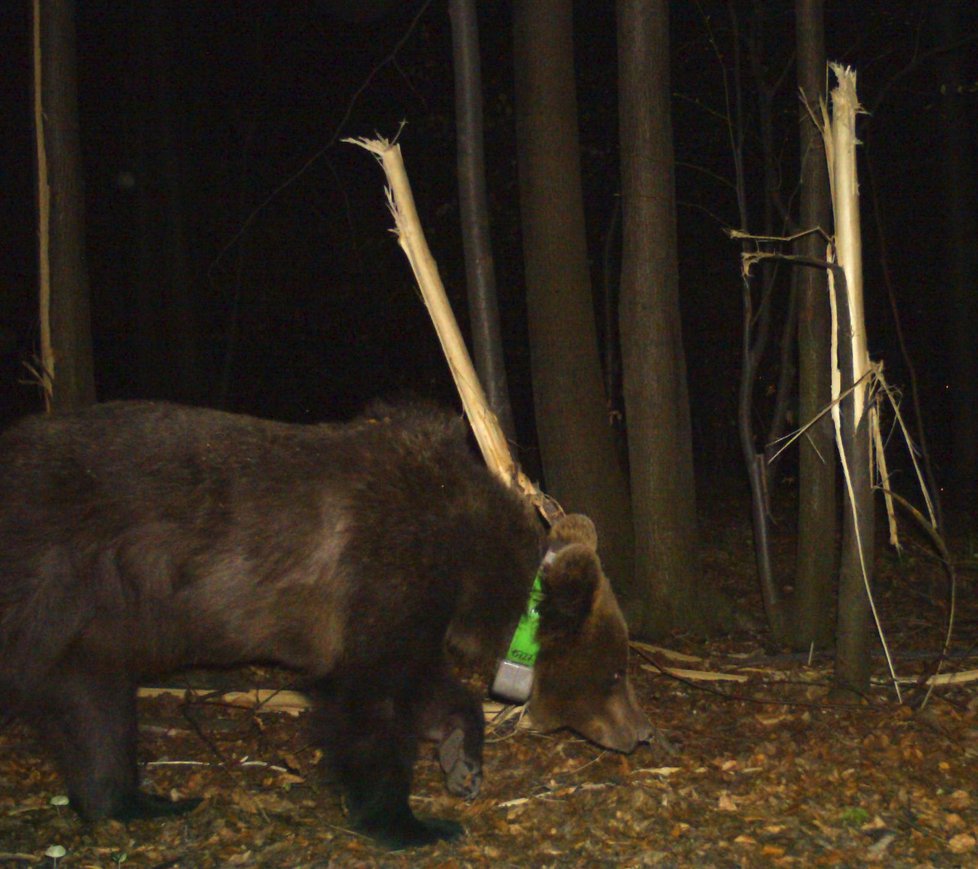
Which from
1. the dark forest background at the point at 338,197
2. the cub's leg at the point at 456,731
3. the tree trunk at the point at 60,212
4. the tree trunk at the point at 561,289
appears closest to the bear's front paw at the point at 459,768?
the cub's leg at the point at 456,731

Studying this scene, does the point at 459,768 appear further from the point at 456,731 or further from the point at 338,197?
the point at 338,197

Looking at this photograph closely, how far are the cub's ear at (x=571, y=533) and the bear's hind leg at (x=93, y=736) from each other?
7.02 ft

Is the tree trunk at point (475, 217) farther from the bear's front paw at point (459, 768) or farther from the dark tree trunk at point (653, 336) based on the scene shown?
the bear's front paw at point (459, 768)

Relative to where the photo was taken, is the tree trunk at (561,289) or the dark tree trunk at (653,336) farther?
the tree trunk at (561,289)

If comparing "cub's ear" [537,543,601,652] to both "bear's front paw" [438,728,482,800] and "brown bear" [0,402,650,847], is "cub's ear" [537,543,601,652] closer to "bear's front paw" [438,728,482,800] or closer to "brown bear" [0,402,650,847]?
"brown bear" [0,402,650,847]

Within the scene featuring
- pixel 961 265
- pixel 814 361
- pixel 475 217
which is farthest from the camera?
pixel 961 265

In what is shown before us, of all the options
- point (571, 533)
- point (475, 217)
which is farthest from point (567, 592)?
point (475, 217)

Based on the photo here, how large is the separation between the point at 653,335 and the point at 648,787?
9.82ft

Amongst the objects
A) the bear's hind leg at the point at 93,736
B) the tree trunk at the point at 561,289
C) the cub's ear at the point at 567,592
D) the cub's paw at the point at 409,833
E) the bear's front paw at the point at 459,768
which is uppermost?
the tree trunk at the point at 561,289

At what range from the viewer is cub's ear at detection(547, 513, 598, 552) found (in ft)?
18.2

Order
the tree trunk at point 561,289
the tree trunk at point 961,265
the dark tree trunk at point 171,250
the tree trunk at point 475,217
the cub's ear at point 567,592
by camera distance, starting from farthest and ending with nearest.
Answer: the dark tree trunk at point 171,250, the tree trunk at point 961,265, the tree trunk at point 561,289, the tree trunk at point 475,217, the cub's ear at point 567,592

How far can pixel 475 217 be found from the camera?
23.0ft

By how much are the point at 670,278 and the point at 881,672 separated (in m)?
2.77

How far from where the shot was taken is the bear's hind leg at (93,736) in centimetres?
504
